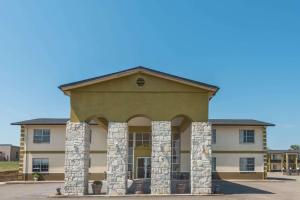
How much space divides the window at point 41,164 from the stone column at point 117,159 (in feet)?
56.2

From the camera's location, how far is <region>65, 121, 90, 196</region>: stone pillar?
23.6m

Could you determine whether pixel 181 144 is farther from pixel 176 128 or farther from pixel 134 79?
pixel 134 79

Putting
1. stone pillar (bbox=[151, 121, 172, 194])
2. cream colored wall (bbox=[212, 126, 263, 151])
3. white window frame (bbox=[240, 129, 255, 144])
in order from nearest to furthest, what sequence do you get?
stone pillar (bbox=[151, 121, 172, 194]) → cream colored wall (bbox=[212, 126, 263, 151]) → white window frame (bbox=[240, 129, 255, 144])

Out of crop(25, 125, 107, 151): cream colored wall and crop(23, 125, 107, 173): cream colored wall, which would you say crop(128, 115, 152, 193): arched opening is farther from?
crop(25, 125, 107, 151): cream colored wall

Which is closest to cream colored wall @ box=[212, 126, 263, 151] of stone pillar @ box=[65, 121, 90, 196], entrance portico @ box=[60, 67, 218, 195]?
entrance portico @ box=[60, 67, 218, 195]

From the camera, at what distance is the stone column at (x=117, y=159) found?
2356 cm

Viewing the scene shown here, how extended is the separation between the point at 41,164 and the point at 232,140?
20.9 metres

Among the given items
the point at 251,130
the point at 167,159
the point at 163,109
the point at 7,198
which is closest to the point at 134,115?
the point at 163,109

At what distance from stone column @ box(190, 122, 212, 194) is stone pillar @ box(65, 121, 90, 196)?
7095 mm

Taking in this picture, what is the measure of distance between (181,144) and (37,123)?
609 inches

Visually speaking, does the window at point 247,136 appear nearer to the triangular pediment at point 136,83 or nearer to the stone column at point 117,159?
the triangular pediment at point 136,83

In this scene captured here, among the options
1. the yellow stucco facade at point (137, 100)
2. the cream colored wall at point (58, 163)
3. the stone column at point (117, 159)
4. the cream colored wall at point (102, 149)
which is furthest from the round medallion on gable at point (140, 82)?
the cream colored wall at point (58, 163)

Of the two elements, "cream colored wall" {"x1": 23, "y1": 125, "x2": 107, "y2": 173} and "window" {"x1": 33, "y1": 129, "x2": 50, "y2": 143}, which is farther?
"window" {"x1": 33, "y1": 129, "x2": 50, "y2": 143}

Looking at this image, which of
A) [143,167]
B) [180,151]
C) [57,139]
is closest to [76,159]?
[143,167]
